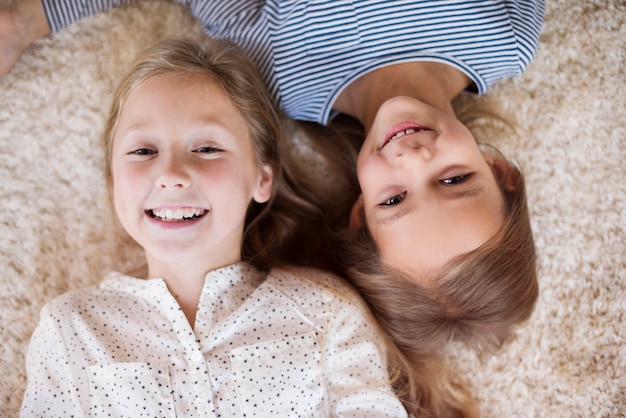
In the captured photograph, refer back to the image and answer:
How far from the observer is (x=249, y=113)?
1200 mm

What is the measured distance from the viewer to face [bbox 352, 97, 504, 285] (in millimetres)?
1071

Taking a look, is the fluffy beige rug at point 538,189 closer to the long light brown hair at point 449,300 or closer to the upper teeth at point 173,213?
the long light brown hair at point 449,300

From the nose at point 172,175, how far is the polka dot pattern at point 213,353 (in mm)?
216

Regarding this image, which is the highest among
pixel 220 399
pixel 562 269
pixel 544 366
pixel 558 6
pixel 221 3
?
pixel 221 3

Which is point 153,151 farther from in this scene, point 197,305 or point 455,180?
point 455,180

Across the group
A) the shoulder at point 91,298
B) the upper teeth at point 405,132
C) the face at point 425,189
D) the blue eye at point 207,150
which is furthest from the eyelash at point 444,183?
the shoulder at point 91,298

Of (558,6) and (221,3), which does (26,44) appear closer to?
(221,3)

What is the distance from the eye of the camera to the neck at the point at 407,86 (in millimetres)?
1238

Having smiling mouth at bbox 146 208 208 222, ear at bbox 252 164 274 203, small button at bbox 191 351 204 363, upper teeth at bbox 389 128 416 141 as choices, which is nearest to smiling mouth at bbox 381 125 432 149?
upper teeth at bbox 389 128 416 141

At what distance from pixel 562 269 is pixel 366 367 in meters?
0.49

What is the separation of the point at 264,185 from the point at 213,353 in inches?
13.4

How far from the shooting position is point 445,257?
1.08 meters

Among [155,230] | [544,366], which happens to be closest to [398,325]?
[544,366]

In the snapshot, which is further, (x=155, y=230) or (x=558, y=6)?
(x=558, y=6)
